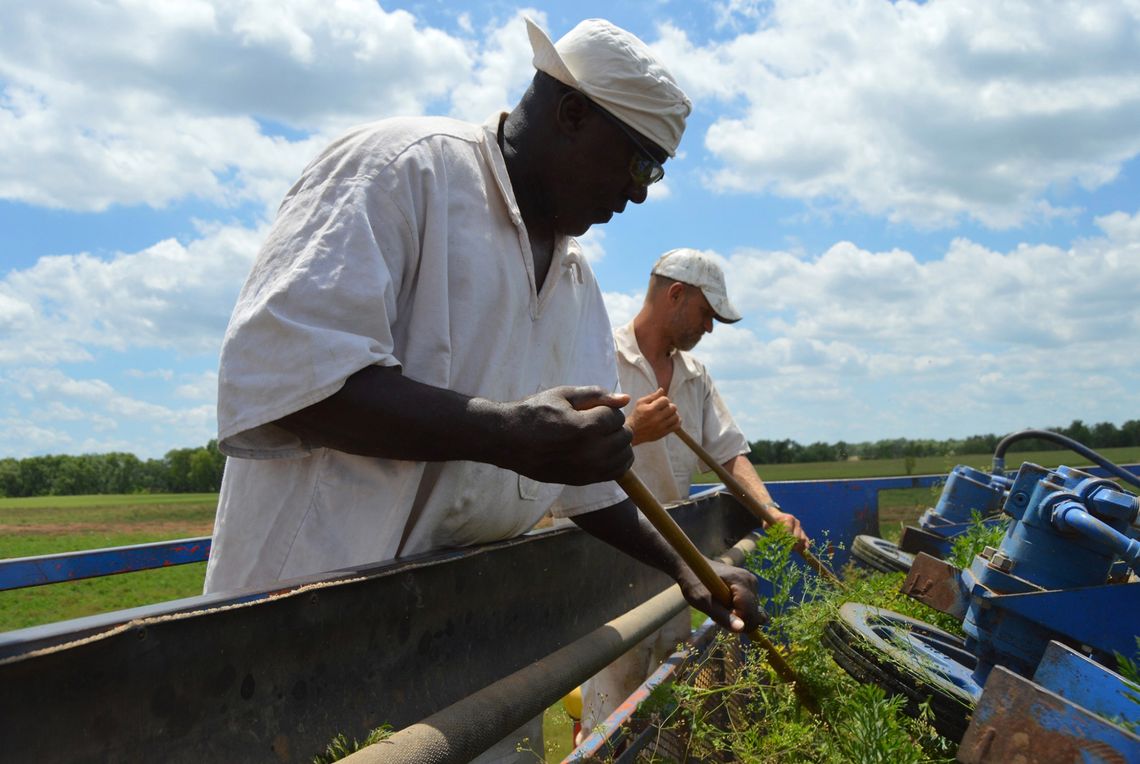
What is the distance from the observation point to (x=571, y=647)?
232 cm

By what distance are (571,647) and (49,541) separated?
1937 centimetres

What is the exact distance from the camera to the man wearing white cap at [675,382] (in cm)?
466

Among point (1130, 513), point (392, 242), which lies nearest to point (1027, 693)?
point (1130, 513)

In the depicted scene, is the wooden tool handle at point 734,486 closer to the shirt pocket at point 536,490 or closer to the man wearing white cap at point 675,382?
the man wearing white cap at point 675,382

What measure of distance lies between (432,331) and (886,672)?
1.39m

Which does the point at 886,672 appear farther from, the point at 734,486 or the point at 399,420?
the point at 734,486

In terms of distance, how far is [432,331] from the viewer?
1903 millimetres

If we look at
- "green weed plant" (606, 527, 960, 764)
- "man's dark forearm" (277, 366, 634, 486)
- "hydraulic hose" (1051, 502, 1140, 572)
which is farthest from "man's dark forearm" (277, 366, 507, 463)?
"hydraulic hose" (1051, 502, 1140, 572)

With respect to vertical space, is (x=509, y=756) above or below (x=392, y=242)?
below

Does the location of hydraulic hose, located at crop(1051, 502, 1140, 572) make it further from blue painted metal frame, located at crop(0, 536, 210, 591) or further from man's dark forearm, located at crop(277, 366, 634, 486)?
blue painted metal frame, located at crop(0, 536, 210, 591)

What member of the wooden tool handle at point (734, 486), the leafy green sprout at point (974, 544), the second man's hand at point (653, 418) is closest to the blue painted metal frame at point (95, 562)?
the second man's hand at point (653, 418)

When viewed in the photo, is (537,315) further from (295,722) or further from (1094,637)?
(1094,637)

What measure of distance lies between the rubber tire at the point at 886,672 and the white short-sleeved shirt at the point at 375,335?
36.8 inches

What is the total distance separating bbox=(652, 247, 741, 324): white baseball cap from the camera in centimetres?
496
